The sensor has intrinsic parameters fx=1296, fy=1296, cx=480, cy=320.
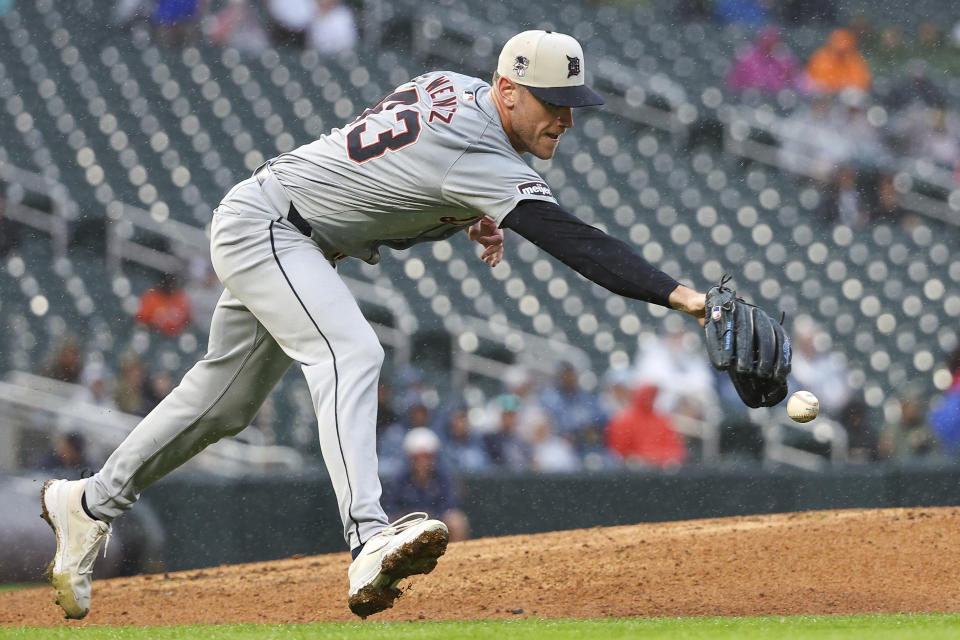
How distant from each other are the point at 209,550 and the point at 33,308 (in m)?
4.13

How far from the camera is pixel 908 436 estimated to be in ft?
28.8

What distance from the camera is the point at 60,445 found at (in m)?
7.86

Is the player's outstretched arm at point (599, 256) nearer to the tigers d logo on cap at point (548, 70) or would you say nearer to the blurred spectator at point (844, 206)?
the tigers d logo on cap at point (548, 70)

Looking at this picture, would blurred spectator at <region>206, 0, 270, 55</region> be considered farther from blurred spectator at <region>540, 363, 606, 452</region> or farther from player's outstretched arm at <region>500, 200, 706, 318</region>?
player's outstretched arm at <region>500, 200, 706, 318</region>

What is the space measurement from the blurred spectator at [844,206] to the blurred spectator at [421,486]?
19.5ft

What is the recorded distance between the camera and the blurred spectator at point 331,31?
1269cm

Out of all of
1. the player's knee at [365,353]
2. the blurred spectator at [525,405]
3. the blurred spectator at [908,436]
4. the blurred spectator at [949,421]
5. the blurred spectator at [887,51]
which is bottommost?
the blurred spectator at [525,405]

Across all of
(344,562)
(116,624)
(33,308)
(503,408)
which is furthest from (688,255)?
(116,624)

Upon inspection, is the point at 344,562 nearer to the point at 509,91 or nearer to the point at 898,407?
the point at 509,91

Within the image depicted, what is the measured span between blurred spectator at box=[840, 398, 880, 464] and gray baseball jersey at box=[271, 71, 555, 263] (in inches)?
232

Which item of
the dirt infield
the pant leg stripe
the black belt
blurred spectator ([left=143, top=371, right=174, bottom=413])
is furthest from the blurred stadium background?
the pant leg stripe

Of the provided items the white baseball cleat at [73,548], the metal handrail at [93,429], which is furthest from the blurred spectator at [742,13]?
the white baseball cleat at [73,548]

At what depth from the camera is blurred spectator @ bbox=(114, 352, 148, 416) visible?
8.46m

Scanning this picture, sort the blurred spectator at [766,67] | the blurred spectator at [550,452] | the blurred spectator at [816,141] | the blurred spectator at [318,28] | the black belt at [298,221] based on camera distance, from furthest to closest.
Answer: the blurred spectator at [318,28] < the blurred spectator at [766,67] < the blurred spectator at [816,141] < the blurred spectator at [550,452] < the black belt at [298,221]
